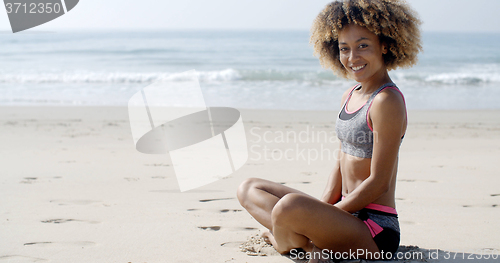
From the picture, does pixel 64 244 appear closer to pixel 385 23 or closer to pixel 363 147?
pixel 363 147

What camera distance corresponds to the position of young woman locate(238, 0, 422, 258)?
193 cm

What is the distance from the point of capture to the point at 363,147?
207 cm

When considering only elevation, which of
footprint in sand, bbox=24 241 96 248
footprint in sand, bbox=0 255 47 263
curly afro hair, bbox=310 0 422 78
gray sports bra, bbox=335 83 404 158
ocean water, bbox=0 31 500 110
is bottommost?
ocean water, bbox=0 31 500 110

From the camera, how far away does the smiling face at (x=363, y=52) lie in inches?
83.0

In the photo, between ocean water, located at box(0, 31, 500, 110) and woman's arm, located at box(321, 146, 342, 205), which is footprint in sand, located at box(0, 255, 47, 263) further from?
ocean water, located at box(0, 31, 500, 110)

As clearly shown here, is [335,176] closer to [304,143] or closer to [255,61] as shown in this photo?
[304,143]

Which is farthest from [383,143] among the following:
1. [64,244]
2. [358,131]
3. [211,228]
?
[64,244]

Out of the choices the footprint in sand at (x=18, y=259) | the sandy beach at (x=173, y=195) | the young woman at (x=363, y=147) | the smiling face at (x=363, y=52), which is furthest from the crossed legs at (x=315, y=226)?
the footprint in sand at (x=18, y=259)

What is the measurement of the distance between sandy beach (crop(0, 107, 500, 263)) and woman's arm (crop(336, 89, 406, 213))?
0.65m

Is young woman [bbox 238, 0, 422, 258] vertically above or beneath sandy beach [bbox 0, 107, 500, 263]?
above

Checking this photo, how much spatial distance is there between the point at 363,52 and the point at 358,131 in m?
0.42

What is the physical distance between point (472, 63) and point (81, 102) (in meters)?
19.7

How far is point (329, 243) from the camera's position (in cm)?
202

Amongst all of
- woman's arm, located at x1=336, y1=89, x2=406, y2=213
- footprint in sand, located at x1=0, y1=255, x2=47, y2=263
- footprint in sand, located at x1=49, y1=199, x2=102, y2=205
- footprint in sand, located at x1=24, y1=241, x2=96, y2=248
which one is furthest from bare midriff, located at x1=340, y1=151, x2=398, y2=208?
footprint in sand, located at x1=49, y1=199, x2=102, y2=205
